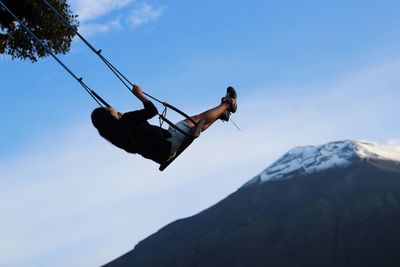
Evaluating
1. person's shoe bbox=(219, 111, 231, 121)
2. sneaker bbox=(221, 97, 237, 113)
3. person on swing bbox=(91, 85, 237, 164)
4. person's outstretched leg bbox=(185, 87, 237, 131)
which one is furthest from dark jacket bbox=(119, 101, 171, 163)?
sneaker bbox=(221, 97, 237, 113)

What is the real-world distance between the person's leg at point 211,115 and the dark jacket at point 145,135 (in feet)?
2.19

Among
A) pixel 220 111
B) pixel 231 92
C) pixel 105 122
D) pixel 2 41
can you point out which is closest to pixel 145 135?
pixel 105 122

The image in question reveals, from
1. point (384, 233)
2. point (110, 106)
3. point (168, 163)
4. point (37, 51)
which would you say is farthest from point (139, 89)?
point (384, 233)

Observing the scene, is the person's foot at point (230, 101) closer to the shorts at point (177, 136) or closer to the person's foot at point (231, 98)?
the person's foot at point (231, 98)

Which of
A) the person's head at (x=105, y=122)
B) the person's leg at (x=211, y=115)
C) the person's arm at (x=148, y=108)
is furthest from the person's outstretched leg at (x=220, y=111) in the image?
the person's head at (x=105, y=122)

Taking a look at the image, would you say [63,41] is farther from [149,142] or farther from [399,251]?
[399,251]

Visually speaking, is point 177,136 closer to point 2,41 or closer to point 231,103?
point 231,103

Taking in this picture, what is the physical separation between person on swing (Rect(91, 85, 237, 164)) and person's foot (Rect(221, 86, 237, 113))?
1040 mm

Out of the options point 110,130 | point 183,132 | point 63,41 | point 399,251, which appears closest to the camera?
point 110,130

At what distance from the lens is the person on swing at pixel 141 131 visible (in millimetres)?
10906

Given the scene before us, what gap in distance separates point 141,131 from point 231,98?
2803 millimetres

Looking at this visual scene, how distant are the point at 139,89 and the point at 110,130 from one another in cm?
87

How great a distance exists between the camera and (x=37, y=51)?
25.0 meters

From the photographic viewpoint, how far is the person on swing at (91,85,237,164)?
35.8ft
